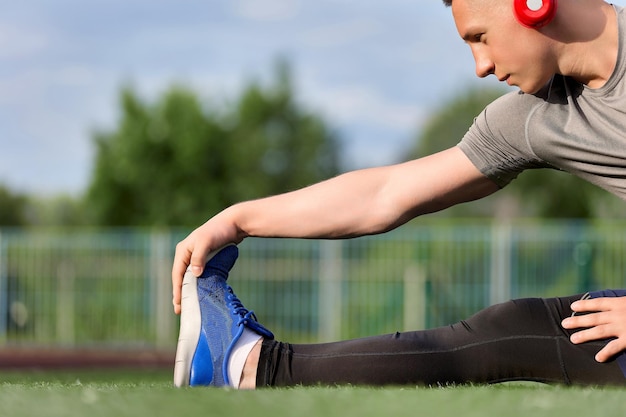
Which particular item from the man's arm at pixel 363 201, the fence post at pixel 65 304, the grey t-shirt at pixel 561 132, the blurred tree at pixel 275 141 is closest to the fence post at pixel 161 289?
the fence post at pixel 65 304

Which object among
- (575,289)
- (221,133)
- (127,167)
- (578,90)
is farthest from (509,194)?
(578,90)

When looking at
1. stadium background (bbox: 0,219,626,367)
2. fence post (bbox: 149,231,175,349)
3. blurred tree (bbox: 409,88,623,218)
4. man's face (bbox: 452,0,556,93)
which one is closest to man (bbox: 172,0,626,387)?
man's face (bbox: 452,0,556,93)

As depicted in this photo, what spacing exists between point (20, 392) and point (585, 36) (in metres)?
1.59

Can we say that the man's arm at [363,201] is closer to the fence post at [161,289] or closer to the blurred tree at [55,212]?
the fence post at [161,289]

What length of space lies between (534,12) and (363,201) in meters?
0.74

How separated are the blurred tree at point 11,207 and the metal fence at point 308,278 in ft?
20.7

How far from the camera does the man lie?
Answer: 2.48m

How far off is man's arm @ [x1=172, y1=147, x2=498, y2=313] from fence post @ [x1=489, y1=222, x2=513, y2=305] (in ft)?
30.9

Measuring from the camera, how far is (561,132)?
2.66 m

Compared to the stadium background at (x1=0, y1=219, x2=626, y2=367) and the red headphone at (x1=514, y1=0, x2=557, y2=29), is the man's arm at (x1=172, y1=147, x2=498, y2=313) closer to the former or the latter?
A: the red headphone at (x1=514, y1=0, x2=557, y2=29)

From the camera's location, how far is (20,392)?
2186 millimetres

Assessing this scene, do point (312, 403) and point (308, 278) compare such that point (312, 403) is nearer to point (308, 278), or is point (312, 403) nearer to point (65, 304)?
point (308, 278)

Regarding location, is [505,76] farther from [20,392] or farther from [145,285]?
[145,285]

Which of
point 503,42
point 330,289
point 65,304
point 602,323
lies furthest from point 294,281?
point 503,42
